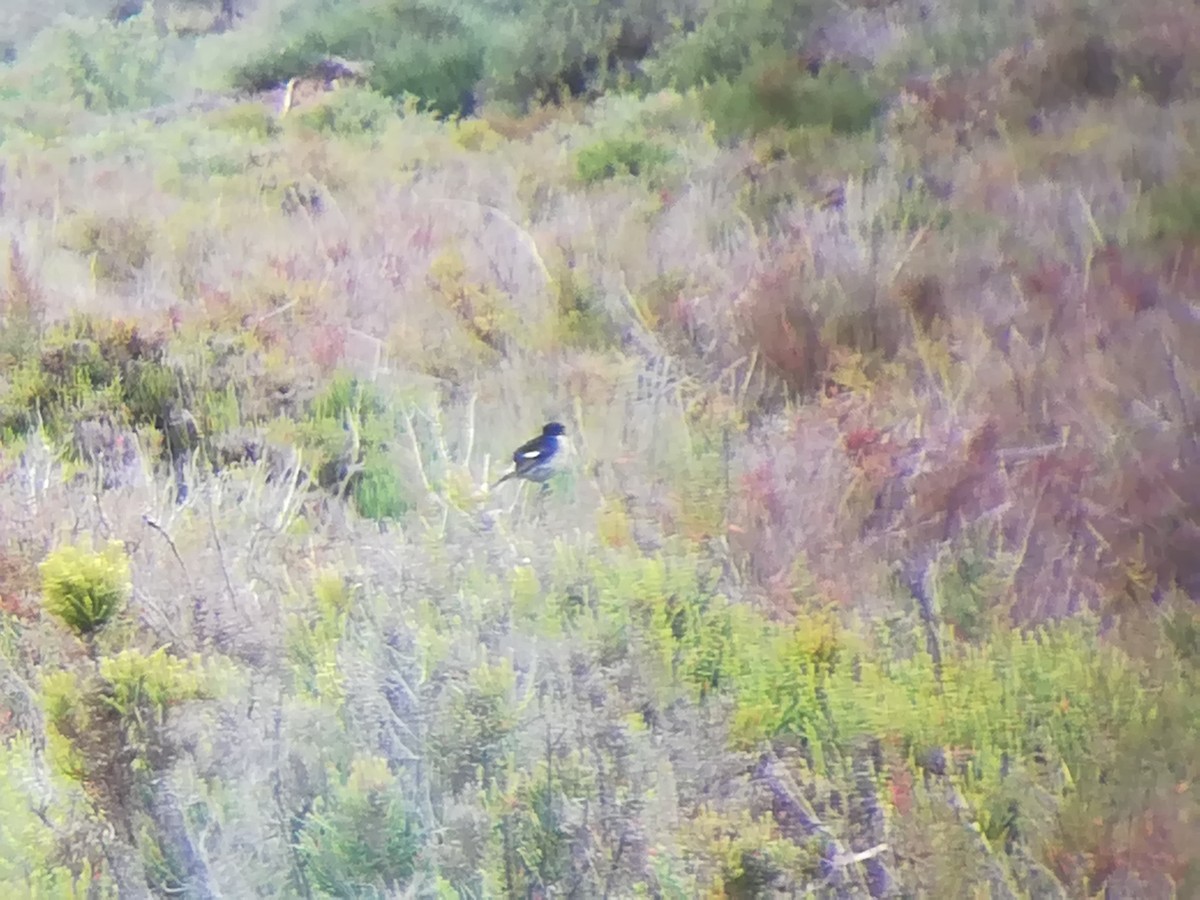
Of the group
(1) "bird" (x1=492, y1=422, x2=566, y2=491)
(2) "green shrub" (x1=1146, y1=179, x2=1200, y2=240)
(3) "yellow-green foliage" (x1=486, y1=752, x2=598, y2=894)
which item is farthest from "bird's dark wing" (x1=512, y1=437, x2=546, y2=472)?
(2) "green shrub" (x1=1146, y1=179, x2=1200, y2=240)

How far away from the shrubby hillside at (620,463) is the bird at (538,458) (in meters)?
0.01

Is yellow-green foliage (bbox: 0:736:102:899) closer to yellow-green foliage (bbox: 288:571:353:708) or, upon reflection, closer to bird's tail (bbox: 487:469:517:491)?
yellow-green foliage (bbox: 288:571:353:708)

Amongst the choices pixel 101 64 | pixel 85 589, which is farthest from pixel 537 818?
pixel 101 64

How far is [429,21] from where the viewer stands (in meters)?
1.29

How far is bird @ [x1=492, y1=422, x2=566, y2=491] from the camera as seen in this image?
44.2 inches

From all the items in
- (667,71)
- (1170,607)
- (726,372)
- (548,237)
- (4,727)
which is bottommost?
(4,727)

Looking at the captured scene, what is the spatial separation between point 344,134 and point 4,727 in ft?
2.48

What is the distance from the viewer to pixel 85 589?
42.6 inches

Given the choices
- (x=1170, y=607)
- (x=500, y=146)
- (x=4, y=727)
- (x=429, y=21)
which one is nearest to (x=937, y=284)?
(x=1170, y=607)

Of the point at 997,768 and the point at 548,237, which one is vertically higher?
the point at 548,237

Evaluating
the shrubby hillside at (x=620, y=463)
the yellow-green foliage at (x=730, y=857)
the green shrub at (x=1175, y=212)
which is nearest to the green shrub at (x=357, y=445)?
the shrubby hillside at (x=620, y=463)

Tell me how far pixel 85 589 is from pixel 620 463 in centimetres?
55

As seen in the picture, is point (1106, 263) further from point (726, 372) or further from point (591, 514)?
point (591, 514)

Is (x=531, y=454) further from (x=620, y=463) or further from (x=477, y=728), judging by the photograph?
(x=477, y=728)
